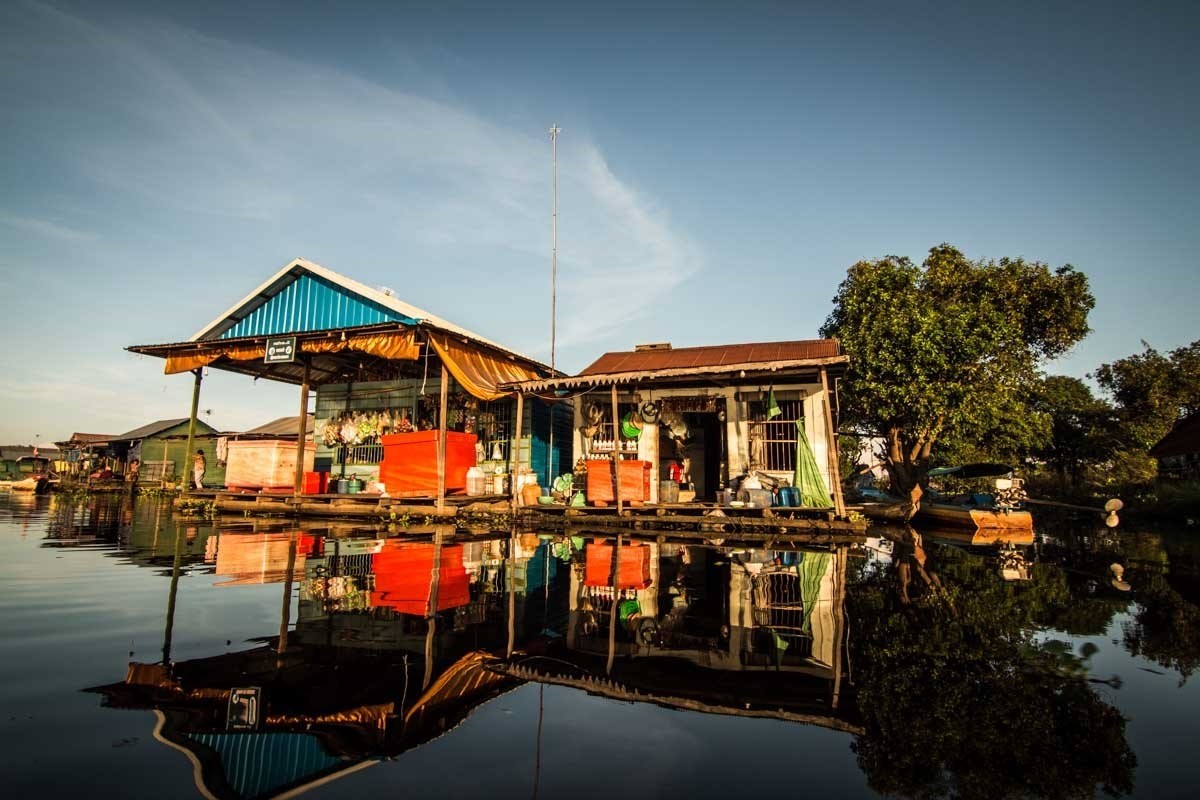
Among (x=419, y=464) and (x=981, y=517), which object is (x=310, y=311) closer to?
(x=419, y=464)

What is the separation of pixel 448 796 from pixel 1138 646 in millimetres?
5457

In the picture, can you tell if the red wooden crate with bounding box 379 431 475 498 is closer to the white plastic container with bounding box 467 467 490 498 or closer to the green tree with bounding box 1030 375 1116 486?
the white plastic container with bounding box 467 467 490 498

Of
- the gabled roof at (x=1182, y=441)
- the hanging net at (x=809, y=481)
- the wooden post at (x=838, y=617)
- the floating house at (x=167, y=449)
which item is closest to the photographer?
the wooden post at (x=838, y=617)

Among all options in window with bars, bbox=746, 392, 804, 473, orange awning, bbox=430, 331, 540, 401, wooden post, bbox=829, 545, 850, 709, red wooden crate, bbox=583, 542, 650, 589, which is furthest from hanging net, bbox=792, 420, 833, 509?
orange awning, bbox=430, 331, 540, 401

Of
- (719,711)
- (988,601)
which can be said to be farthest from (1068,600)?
(719,711)

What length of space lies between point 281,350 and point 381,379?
4.64 metres

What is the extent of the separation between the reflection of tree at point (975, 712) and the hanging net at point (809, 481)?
779cm

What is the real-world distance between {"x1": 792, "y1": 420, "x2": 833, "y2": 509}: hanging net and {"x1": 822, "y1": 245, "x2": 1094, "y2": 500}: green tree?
5.88 meters

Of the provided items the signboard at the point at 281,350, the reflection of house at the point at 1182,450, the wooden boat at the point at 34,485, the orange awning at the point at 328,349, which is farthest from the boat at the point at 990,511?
the wooden boat at the point at 34,485

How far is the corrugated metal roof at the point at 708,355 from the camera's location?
53.0 feet

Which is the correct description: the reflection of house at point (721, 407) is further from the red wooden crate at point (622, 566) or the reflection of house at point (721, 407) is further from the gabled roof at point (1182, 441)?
the gabled roof at point (1182, 441)

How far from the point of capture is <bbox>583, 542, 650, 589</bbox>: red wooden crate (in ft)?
23.0

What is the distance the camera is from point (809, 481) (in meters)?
13.7

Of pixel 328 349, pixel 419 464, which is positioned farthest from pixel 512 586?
pixel 328 349
